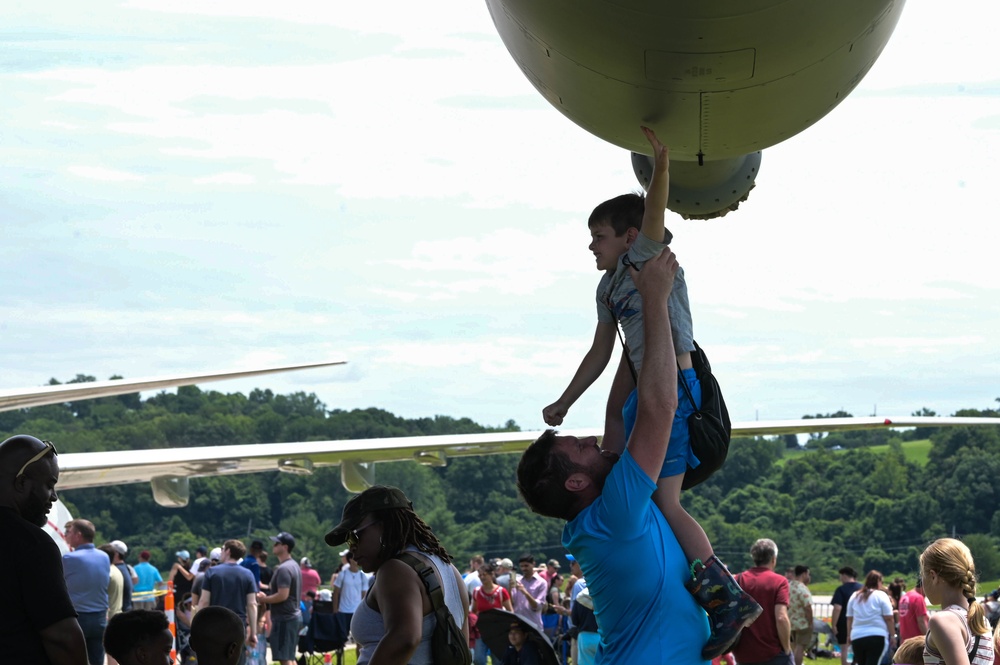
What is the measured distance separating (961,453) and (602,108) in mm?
97208

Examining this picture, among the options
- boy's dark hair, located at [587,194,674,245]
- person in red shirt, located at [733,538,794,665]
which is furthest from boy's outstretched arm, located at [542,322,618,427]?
person in red shirt, located at [733,538,794,665]

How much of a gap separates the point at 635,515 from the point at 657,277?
0.63m

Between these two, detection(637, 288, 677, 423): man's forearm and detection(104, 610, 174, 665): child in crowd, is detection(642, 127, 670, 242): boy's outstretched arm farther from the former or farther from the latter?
detection(104, 610, 174, 665): child in crowd

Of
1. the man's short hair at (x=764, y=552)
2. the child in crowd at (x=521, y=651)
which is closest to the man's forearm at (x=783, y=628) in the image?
the man's short hair at (x=764, y=552)

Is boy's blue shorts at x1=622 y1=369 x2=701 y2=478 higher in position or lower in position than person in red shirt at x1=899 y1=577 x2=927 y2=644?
higher

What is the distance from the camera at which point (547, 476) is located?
310cm

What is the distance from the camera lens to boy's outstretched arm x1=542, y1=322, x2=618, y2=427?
12.2 ft

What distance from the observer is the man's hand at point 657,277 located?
310cm

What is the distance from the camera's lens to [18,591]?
3.97 meters

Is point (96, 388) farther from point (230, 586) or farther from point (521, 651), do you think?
point (521, 651)

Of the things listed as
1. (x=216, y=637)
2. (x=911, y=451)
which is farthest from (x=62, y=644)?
(x=911, y=451)

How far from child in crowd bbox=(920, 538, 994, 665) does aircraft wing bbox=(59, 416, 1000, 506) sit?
393 inches

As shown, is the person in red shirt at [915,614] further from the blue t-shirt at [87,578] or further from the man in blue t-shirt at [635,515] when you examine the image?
the man in blue t-shirt at [635,515]

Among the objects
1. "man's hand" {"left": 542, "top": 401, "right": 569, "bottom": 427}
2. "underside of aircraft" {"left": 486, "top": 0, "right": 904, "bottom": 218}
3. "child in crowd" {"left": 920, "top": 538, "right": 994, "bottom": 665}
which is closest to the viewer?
"underside of aircraft" {"left": 486, "top": 0, "right": 904, "bottom": 218}
